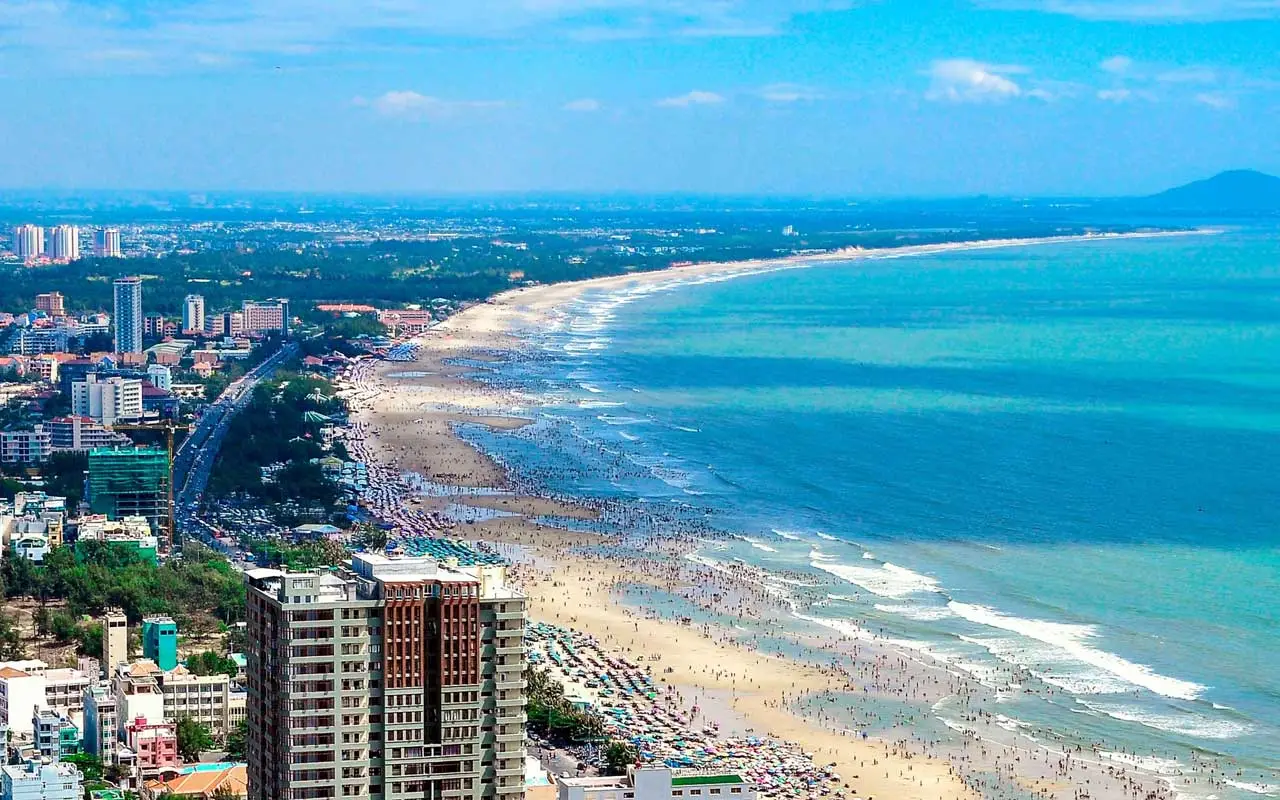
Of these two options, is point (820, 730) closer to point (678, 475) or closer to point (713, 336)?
point (678, 475)

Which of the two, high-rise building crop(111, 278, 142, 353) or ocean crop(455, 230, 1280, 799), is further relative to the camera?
high-rise building crop(111, 278, 142, 353)

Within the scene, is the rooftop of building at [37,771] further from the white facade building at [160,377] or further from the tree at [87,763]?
the white facade building at [160,377]

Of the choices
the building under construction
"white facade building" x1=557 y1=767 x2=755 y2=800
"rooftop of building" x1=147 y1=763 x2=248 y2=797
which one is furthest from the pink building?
the building under construction

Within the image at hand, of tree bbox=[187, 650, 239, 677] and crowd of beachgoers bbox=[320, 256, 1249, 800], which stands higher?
tree bbox=[187, 650, 239, 677]

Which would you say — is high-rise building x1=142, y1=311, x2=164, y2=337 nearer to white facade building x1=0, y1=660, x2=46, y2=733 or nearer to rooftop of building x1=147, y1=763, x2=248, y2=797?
white facade building x1=0, y1=660, x2=46, y2=733

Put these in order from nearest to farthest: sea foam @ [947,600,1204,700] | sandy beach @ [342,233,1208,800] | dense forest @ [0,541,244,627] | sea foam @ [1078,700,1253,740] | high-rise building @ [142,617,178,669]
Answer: sandy beach @ [342,233,1208,800] → sea foam @ [1078,700,1253,740] → high-rise building @ [142,617,178,669] → sea foam @ [947,600,1204,700] → dense forest @ [0,541,244,627]

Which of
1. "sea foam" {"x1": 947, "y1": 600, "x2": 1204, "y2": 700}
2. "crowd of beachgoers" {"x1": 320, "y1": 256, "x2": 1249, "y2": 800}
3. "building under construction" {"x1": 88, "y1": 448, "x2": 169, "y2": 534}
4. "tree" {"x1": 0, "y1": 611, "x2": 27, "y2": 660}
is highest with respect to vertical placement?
"building under construction" {"x1": 88, "y1": 448, "x2": 169, "y2": 534}

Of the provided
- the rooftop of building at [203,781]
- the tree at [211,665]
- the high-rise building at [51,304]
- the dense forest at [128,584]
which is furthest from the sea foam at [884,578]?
the high-rise building at [51,304]
